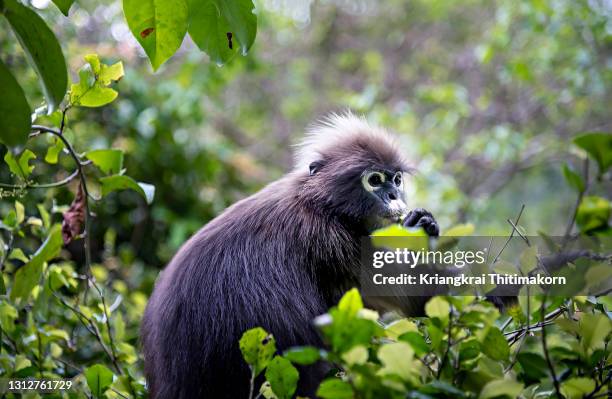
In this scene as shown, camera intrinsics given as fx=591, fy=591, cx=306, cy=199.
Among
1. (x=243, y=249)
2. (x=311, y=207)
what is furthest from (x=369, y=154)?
(x=243, y=249)

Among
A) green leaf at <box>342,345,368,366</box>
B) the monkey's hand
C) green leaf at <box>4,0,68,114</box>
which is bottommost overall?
green leaf at <box>342,345,368,366</box>

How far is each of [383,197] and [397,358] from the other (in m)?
1.93

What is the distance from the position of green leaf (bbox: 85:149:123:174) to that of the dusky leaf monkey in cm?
48

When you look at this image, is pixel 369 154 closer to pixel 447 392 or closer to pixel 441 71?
pixel 447 392

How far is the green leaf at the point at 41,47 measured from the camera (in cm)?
140

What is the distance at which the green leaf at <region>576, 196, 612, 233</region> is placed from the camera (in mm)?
1137

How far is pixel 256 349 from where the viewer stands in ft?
4.93

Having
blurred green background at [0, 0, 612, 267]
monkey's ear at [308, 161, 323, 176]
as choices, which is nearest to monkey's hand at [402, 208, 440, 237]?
monkey's ear at [308, 161, 323, 176]

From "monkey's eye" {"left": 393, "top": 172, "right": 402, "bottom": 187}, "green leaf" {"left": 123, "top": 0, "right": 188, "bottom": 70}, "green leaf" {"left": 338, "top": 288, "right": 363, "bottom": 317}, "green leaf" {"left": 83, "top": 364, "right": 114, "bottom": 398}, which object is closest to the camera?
"green leaf" {"left": 338, "top": 288, "right": 363, "bottom": 317}

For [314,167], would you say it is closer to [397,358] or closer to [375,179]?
[375,179]

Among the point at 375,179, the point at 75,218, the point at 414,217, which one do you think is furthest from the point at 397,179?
the point at 75,218

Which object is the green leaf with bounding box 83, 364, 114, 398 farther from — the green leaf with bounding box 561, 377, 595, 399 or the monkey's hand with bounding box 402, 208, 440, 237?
the monkey's hand with bounding box 402, 208, 440, 237

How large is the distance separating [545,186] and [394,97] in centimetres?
361

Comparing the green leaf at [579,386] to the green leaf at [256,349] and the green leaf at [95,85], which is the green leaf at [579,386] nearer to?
the green leaf at [256,349]
